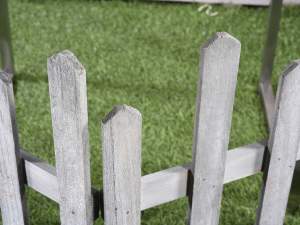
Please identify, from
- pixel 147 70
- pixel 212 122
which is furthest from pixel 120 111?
pixel 147 70

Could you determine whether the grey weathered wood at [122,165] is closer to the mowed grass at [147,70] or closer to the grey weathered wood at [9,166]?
the grey weathered wood at [9,166]

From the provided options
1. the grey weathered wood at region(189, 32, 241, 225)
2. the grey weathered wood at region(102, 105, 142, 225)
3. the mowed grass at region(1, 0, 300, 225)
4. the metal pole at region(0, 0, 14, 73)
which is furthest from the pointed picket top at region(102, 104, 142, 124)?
the metal pole at region(0, 0, 14, 73)

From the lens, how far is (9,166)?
73.3 inches

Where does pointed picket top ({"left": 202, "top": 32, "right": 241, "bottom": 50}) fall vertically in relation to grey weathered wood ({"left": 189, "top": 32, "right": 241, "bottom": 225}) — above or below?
above

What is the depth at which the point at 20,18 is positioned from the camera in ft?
14.7

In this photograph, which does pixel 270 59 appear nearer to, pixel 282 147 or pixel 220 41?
pixel 282 147

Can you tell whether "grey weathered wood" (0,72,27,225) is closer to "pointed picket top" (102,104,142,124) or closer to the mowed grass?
"pointed picket top" (102,104,142,124)

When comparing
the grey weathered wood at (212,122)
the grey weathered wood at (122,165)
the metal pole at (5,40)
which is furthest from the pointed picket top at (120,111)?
the metal pole at (5,40)

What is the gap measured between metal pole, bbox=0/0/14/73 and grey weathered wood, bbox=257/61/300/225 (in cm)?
191

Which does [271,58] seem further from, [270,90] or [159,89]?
[159,89]

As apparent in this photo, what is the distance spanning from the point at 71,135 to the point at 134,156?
0.61 ft

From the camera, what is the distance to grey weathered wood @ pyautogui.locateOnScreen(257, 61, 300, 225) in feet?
5.98

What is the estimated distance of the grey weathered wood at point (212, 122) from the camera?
1.69 metres

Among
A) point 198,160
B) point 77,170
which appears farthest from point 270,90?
point 77,170
